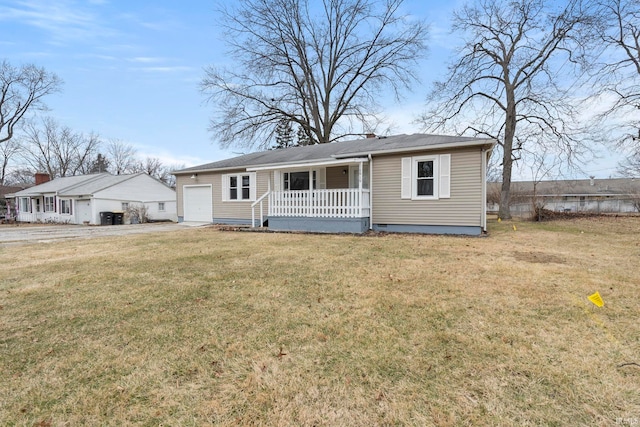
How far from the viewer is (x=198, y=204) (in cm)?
1680

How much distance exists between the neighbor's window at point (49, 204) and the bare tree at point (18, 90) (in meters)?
10.8

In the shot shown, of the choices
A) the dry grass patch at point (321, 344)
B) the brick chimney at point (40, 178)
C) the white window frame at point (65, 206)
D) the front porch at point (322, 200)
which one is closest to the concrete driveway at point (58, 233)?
the front porch at point (322, 200)

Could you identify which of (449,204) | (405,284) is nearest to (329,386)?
(405,284)

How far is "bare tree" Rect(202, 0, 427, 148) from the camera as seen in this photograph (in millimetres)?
22312

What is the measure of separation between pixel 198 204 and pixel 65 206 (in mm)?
14283

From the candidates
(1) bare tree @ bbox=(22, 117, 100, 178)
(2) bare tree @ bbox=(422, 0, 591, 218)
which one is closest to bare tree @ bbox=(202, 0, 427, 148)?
(2) bare tree @ bbox=(422, 0, 591, 218)

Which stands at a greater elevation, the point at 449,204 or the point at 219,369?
the point at 449,204

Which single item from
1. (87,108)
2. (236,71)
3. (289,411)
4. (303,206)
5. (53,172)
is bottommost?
(289,411)

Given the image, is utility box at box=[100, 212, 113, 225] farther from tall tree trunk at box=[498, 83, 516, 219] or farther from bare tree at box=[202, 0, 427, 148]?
tall tree trunk at box=[498, 83, 516, 219]

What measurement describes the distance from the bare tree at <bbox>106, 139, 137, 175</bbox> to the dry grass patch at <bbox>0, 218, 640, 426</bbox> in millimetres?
44882

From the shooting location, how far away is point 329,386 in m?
2.27

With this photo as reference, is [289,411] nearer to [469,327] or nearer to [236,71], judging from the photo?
[469,327]

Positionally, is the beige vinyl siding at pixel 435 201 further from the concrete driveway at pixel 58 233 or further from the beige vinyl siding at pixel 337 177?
the concrete driveway at pixel 58 233

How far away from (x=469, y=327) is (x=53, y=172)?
51124 mm
